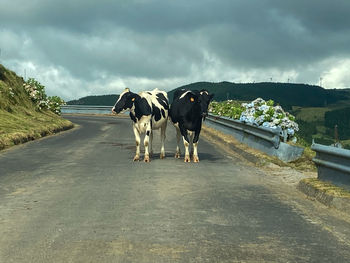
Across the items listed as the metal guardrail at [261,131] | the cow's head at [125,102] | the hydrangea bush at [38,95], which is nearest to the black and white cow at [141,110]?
the cow's head at [125,102]

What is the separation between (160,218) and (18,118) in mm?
19589

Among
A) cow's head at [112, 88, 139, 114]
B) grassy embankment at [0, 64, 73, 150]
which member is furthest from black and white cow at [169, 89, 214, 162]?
grassy embankment at [0, 64, 73, 150]

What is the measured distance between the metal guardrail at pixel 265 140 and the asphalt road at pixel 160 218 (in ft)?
5.92

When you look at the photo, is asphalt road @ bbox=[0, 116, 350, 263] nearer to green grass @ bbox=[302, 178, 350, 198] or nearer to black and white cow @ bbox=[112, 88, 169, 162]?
green grass @ bbox=[302, 178, 350, 198]

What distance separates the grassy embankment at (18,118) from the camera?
57.9 feet

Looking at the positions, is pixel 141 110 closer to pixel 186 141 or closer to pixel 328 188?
pixel 186 141

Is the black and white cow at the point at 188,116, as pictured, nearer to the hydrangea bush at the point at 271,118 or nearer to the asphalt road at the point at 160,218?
the asphalt road at the point at 160,218

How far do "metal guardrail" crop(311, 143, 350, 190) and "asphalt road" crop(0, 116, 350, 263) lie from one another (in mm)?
695

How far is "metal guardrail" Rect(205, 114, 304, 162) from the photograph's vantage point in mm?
11992

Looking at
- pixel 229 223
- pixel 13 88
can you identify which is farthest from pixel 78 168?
pixel 13 88

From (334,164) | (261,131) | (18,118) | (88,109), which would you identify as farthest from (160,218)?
(88,109)

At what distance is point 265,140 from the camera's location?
1338 cm

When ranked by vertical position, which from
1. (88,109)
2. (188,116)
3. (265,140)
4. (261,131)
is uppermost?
(188,116)

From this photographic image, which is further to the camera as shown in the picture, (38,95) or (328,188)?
(38,95)
